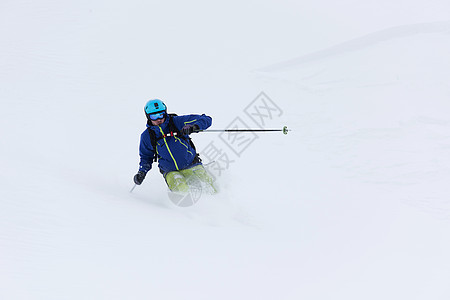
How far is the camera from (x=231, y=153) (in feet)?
28.3

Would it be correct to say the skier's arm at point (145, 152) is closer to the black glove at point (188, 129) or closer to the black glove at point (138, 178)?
the black glove at point (138, 178)

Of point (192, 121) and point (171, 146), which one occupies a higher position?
point (192, 121)

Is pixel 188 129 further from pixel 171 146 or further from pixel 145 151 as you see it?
pixel 145 151

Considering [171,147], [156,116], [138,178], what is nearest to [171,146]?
[171,147]

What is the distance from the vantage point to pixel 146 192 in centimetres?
646

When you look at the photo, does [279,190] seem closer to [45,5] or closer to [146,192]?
[146,192]

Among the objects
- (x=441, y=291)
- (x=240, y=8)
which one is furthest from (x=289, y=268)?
(x=240, y=8)

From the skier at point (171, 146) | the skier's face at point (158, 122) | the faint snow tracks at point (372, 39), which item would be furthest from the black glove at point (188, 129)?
the faint snow tracks at point (372, 39)

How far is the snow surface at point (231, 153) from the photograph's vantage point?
3.88m

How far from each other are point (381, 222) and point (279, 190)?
6.20ft

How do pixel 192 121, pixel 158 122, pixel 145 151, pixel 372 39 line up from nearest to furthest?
pixel 158 122 < pixel 192 121 < pixel 145 151 < pixel 372 39

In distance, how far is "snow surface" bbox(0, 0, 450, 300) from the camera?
12.7ft

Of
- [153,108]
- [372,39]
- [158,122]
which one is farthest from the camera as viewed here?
[372,39]

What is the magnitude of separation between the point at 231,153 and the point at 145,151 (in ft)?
9.51
